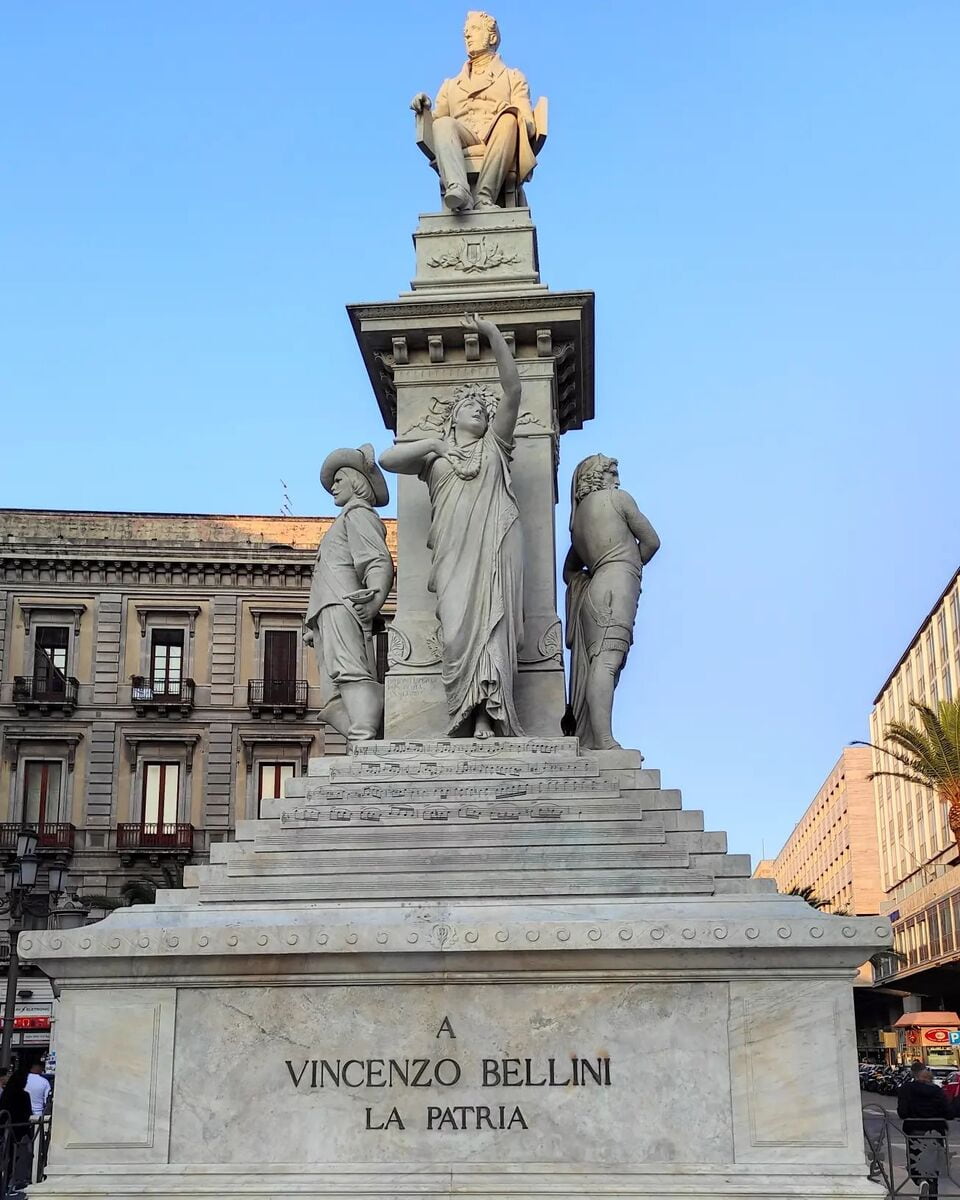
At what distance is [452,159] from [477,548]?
4010mm

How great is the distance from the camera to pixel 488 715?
10.7 m

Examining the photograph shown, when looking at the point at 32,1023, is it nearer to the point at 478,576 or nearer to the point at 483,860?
the point at 478,576

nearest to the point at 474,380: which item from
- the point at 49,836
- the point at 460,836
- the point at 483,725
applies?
the point at 483,725

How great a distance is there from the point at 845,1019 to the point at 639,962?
128 centimetres

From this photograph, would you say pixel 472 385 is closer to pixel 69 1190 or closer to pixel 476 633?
pixel 476 633

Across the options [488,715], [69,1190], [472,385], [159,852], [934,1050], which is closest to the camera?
[69,1190]

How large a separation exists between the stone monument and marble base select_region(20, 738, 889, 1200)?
0.5 inches

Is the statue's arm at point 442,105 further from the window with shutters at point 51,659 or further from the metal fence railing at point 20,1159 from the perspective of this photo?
the window with shutters at point 51,659

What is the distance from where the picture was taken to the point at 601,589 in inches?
456

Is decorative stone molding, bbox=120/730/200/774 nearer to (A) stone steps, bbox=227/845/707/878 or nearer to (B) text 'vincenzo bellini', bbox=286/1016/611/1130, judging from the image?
(A) stone steps, bbox=227/845/707/878

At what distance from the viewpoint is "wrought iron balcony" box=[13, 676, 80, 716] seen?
162 ft

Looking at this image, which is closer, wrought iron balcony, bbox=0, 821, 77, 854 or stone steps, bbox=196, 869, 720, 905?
stone steps, bbox=196, 869, 720, 905

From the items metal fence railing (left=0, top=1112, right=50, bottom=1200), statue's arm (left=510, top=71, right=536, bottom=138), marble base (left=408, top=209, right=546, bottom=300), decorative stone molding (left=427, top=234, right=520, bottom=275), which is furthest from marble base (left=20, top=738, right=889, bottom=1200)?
statue's arm (left=510, top=71, right=536, bottom=138)

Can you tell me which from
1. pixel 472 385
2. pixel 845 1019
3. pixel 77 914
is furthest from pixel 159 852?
pixel 845 1019
